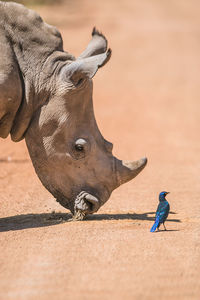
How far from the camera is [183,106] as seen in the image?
64.4 feet

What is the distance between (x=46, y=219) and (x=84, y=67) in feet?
6.27

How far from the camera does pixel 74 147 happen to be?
21.3 ft

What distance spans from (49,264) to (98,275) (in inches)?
20.4

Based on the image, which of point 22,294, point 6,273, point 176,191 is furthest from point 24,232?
point 176,191

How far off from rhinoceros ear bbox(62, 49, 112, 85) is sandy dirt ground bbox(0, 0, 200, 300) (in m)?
1.58

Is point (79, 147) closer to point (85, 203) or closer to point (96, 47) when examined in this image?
point (85, 203)

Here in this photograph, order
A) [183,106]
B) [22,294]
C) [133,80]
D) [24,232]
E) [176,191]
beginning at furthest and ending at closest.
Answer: [133,80]
[183,106]
[176,191]
[24,232]
[22,294]

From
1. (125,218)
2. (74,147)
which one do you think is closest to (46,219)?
(125,218)

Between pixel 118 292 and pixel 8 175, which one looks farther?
pixel 8 175

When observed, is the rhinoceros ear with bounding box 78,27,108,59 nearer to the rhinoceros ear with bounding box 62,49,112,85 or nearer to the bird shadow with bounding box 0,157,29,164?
the rhinoceros ear with bounding box 62,49,112,85

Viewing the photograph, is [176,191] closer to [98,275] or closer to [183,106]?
[98,275]

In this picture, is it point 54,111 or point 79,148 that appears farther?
point 79,148

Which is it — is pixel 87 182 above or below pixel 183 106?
above

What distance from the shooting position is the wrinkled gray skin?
625 cm
